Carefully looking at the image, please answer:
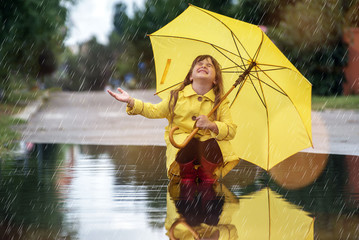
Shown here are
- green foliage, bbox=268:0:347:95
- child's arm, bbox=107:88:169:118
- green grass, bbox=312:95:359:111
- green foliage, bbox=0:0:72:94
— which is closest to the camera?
child's arm, bbox=107:88:169:118

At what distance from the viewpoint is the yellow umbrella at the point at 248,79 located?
24.0ft

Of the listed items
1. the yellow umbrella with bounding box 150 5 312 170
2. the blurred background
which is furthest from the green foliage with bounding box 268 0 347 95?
the yellow umbrella with bounding box 150 5 312 170

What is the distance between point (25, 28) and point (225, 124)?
17597 mm

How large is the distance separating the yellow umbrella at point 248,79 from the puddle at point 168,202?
1.64 ft

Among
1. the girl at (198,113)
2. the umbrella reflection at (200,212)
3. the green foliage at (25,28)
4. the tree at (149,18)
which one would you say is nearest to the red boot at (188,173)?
the girl at (198,113)

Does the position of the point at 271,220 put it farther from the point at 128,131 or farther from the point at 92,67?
the point at 92,67

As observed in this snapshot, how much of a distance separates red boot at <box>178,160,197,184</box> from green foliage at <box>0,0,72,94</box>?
43.0 ft

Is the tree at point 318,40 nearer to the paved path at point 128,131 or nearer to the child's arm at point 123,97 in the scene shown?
the paved path at point 128,131

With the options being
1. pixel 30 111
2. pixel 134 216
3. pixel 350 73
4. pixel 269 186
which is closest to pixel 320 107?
pixel 350 73

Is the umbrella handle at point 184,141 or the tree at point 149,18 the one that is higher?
the umbrella handle at point 184,141

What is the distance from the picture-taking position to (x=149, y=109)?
286 inches

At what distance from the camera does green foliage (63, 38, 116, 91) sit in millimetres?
85250

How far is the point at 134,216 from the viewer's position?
19.0ft

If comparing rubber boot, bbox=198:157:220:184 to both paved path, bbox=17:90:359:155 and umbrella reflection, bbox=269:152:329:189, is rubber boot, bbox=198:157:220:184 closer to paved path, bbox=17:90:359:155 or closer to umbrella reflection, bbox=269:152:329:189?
umbrella reflection, bbox=269:152:329:189
